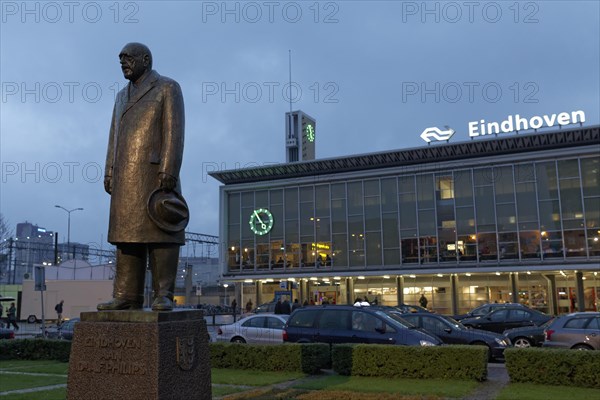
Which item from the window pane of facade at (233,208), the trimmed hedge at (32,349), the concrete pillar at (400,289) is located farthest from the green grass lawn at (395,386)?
the window pane of facade at (233,208)

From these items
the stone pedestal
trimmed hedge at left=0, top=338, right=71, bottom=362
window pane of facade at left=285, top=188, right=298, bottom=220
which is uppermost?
window pane of facade at left=285, top=188, right=298, bottom=220

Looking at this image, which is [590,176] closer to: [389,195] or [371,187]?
[389,195]

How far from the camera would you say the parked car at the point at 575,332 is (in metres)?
16.2

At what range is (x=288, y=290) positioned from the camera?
A: 4088 cm

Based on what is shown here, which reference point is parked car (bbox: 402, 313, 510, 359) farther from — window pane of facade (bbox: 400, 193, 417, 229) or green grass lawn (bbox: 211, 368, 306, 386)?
window pane of facade (bbox: 400, 193, 417, 229)

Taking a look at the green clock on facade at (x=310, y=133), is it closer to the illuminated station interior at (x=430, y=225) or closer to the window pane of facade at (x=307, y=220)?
the illuminated station interior at (x=430, y=225)

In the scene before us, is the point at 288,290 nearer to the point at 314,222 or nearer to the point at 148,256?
the point at 314,222

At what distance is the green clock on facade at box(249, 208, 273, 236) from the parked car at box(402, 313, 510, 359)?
30604mm

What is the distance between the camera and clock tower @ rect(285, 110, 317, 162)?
57812 millimetres

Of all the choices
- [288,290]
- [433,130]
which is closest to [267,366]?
[288,290]

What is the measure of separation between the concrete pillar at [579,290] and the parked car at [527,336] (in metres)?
22.4

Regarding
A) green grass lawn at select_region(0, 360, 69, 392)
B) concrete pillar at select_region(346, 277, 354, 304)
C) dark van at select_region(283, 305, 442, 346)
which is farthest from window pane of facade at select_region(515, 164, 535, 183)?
green grass lawn at select_region(0, 360, 69, 392)

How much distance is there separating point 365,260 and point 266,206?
9.60 metres

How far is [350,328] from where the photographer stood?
15.8 m
